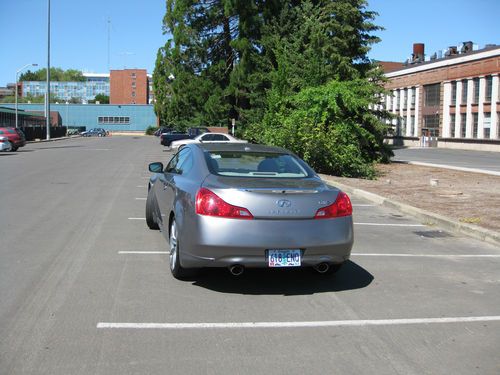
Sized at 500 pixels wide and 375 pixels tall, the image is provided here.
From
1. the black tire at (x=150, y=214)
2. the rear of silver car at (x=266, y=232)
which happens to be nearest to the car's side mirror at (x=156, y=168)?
the black tire at (x=150, y=214)

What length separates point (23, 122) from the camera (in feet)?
297

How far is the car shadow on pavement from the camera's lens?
6.32 meters

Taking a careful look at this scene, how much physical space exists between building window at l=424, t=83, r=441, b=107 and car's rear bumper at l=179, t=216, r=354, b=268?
60.1 meters

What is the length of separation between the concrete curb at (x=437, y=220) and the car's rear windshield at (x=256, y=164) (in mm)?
4091

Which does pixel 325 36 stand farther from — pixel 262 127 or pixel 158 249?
pixel 158 249

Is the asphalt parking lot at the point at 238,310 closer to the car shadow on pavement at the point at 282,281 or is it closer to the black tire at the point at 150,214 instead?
the car shadow on pavement at the point at 282,281

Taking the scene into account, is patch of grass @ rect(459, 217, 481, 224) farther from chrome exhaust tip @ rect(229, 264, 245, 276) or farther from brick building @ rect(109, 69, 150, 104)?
brick building @ rect(109, 69, 150, 104)

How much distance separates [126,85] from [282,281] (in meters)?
147

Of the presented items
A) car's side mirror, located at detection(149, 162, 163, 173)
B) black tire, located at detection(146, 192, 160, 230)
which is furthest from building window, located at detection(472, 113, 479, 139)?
car's side mirror, located at detection(149, 162, 163, 173)

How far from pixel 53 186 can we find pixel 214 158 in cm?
1002

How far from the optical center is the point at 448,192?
51.1ft

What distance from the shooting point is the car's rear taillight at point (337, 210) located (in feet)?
19.8

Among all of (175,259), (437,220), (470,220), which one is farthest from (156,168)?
(470,220)

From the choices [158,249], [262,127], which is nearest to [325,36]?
[262,127]
